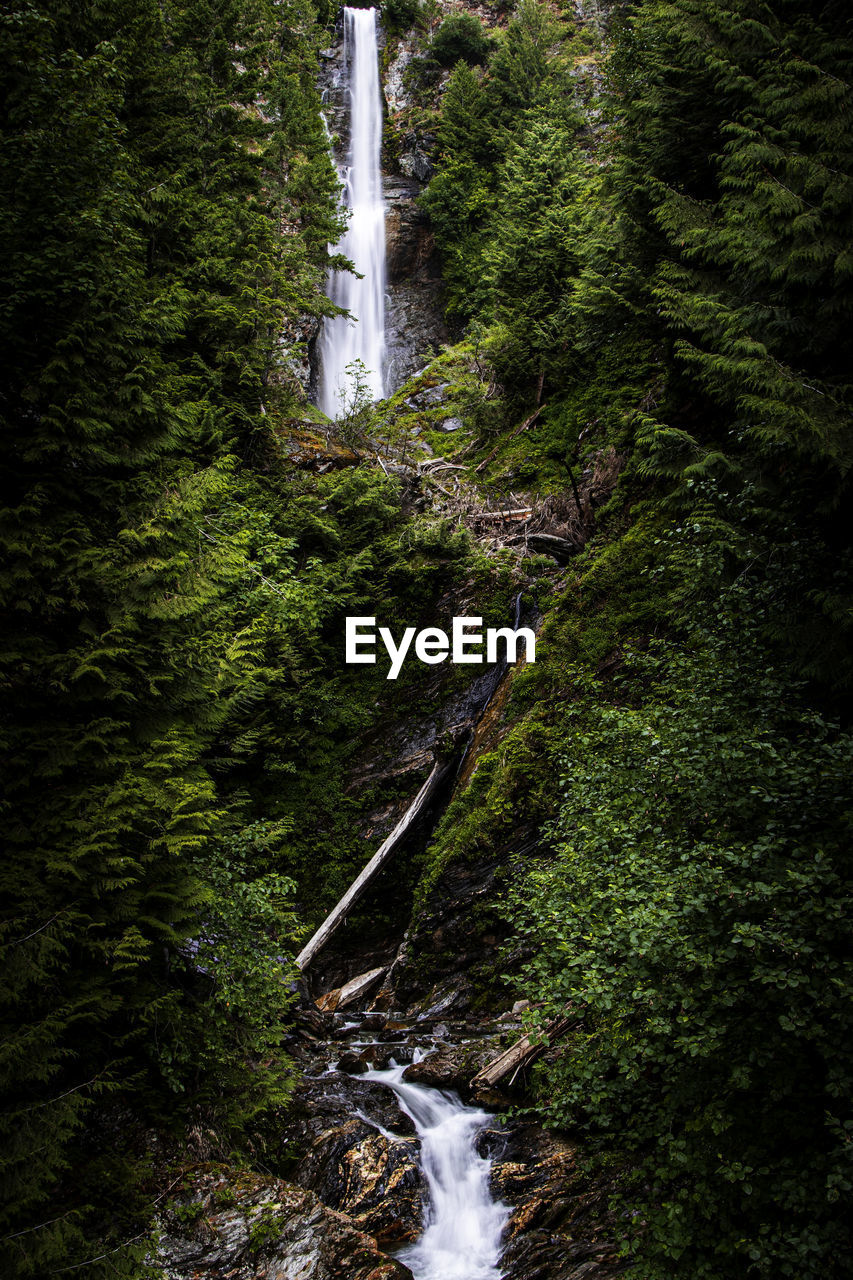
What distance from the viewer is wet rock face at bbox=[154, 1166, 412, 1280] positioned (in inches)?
162

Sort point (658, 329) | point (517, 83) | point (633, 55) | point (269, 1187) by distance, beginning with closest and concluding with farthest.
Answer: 1. point (269, 1187)
2. point (633, 55)
3. point (658, 329)
4. point (517, 83)

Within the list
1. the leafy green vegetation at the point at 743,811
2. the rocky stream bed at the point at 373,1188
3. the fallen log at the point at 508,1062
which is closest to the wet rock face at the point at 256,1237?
the rocky stream bed at the point at 373,1188

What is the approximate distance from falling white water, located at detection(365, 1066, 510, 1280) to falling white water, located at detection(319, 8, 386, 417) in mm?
23089

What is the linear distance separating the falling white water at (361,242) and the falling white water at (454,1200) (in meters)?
23.1

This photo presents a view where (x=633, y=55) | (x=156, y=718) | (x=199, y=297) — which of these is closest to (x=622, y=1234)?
(x=156, y=718)

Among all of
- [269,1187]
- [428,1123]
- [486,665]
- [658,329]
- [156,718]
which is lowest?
[428,1123]

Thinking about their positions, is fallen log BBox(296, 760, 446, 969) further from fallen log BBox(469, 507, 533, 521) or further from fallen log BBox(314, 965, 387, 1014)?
fallen log BBox(469, 507, 533, 521)

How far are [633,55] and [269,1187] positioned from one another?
14588 millimetres

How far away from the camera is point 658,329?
10.6 metres

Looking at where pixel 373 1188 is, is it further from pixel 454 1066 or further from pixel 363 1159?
pixel 454 1066

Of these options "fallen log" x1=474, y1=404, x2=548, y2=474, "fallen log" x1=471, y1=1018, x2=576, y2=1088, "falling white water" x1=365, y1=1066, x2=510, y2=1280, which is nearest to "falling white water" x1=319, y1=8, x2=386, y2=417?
"fallen log" x1=474, y1=404, x2=548, y2=474

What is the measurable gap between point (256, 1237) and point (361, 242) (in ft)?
113

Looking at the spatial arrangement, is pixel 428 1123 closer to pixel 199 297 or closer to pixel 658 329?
pixel 658 329

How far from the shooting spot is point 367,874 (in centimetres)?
1071
